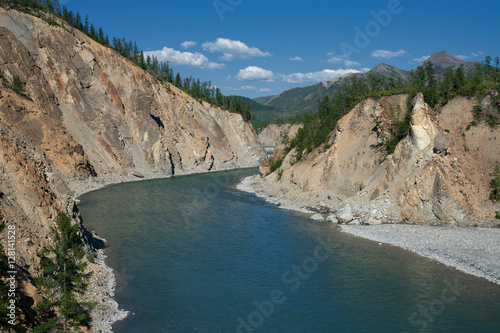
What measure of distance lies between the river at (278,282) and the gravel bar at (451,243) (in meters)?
0.98

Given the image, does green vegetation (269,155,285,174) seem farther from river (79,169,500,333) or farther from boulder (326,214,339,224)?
river (79,169,500,333)

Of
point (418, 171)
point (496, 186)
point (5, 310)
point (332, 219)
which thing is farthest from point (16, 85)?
point (496, 186)

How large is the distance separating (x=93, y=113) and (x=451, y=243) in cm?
5930

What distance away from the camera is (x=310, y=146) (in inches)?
1982

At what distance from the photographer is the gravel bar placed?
20.4m

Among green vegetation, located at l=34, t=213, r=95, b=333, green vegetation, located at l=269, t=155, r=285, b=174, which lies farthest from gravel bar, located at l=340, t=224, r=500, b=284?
green vegetation, located at l=269, t=155, r=285, b=174

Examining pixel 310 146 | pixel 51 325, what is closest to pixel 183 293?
pixel 51 325

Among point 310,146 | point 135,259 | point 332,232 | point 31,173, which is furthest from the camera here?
point 310,146

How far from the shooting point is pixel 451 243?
2369cm

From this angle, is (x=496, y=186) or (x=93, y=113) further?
(x=93, y=113)

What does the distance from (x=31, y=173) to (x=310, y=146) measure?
125 feet

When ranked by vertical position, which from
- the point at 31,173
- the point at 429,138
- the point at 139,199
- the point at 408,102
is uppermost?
the point at 408,102

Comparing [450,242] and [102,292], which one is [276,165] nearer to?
[450,242]

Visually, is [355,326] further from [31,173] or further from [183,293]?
[31,173]
